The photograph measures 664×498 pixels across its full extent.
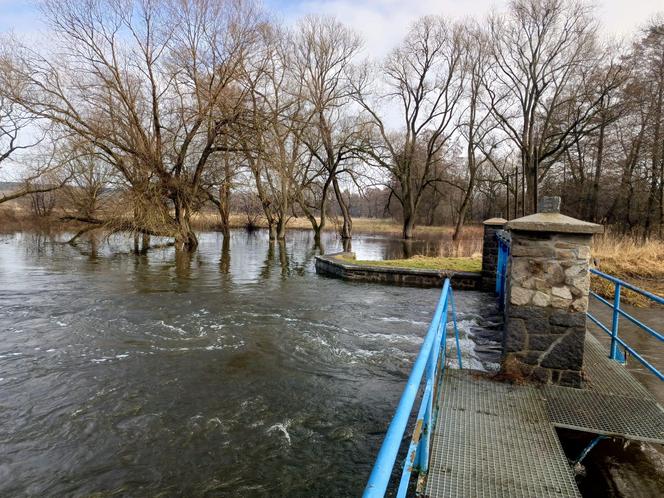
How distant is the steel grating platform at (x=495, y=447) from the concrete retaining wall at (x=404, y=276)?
7394 mm

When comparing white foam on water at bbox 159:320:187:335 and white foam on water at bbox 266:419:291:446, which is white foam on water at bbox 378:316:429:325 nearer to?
white foam on water at bbox 159:320:187:335

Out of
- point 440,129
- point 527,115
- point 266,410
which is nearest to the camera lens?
point 266,410

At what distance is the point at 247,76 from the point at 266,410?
16.5m

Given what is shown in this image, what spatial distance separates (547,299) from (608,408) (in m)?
0.91

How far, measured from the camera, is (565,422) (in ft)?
9.71

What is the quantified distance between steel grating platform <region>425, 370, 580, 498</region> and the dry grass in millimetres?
6680

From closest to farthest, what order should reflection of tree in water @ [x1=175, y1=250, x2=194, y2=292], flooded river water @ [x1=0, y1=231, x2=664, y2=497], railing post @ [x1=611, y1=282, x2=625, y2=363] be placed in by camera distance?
flooded river water @ [x1=0, y1=231, x2=664, y2=497] < railing post @ [x1=611, y1=282, x2=625, y2=363] < reflection of tree in water @ [x1=175, y1=250, x2=194, y2=292]

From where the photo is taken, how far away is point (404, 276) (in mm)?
11422

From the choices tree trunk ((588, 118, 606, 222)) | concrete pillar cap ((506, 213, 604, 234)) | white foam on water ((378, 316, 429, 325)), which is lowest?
white foam on water ((378, 316, 429, 325))

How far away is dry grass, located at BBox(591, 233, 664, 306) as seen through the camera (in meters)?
9.00

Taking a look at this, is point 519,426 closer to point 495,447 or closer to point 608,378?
point 495,447

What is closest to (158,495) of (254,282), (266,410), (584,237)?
(266,410)

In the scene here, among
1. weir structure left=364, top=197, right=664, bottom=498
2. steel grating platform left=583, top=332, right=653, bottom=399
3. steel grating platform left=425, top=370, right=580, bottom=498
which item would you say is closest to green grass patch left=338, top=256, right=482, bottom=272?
steel grating platform left=583, top=332, right=653, bottom=399

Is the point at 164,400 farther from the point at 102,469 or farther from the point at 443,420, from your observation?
the point at 443,420
